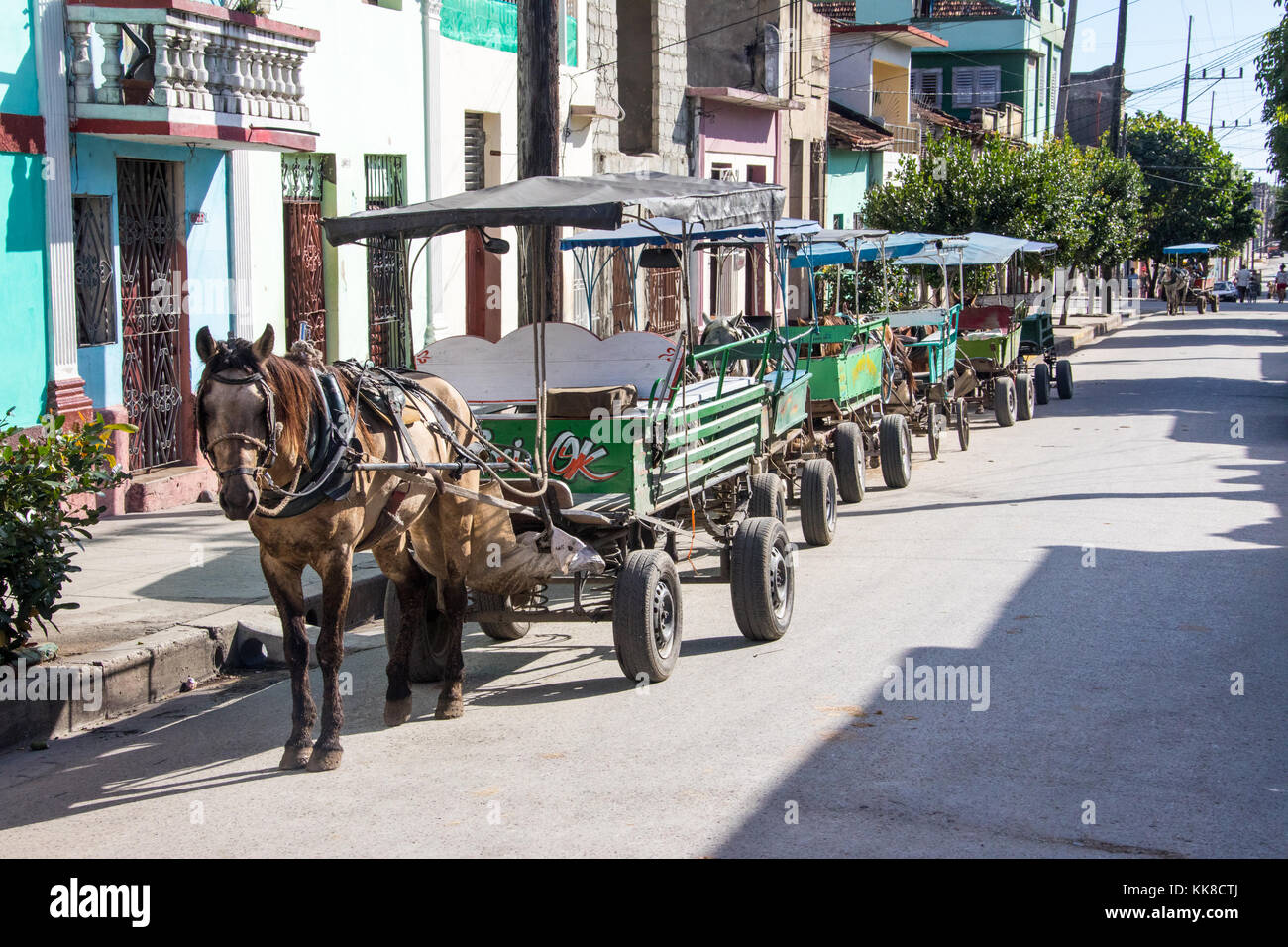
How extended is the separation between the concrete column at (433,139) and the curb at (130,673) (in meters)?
8.42

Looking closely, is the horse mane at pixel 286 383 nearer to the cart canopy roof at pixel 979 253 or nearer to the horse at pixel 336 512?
the horse at pixel 336 512

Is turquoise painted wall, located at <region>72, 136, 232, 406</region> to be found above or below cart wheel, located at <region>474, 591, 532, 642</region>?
above

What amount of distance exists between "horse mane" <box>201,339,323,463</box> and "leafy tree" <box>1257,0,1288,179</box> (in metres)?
21.6

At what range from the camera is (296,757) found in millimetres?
6266

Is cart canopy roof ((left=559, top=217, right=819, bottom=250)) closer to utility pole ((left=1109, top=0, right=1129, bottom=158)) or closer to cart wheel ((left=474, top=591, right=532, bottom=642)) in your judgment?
cart wheel ((left=474, top=591, right=532, bottom=642))

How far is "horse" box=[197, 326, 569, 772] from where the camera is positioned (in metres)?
5.75

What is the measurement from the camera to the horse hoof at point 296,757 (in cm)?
627

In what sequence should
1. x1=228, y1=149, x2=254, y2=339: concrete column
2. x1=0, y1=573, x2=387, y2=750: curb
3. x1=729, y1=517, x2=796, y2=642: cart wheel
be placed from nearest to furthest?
x1=0, y1=573, x2=387, y2=750: curb < x1=729, y1=517, x2=796, y2=642: cart wheel < x1=228, y1=149, x2=254, y2=339: concrete column

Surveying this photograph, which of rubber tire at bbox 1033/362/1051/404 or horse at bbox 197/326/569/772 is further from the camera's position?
rubber tire at bbox 1033/362/1051/404

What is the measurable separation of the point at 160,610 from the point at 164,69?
486cm

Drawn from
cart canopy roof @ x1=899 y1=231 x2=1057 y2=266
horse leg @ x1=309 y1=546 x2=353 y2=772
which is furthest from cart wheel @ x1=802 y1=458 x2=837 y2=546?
cart canopy roof @ x1=899 y1=231 x2=1057 y2=266

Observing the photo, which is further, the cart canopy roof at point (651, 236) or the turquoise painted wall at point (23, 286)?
the cart canopy roof at point (651, 236)

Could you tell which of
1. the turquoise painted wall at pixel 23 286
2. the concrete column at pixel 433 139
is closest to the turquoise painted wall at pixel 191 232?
the turquoise painted wall at pixel 23 286

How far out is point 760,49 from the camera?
29.3 m
